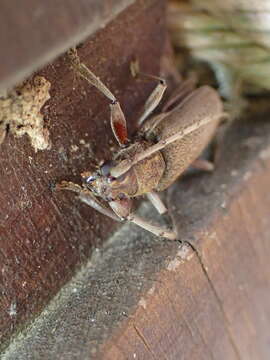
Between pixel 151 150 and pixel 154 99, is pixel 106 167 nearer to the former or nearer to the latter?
pixel 151 150

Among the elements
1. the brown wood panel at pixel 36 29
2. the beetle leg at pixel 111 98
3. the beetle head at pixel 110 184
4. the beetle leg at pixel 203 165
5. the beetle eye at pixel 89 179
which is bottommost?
the beetle leg at pixel 203 165

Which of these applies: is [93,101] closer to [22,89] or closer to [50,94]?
[50,94]

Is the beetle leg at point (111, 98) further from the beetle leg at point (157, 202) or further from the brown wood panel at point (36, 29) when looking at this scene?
the brown wood panel at point (36, 29)

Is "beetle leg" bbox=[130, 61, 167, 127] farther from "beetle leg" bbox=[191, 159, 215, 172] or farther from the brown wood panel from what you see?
the brown wood panel

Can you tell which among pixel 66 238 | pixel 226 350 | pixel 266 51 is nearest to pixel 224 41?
pixel 266 51

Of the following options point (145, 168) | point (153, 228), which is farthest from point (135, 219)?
point (145, 168)

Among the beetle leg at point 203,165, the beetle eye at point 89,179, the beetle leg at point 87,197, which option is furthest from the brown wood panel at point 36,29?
the beetle leg at point 203,165
